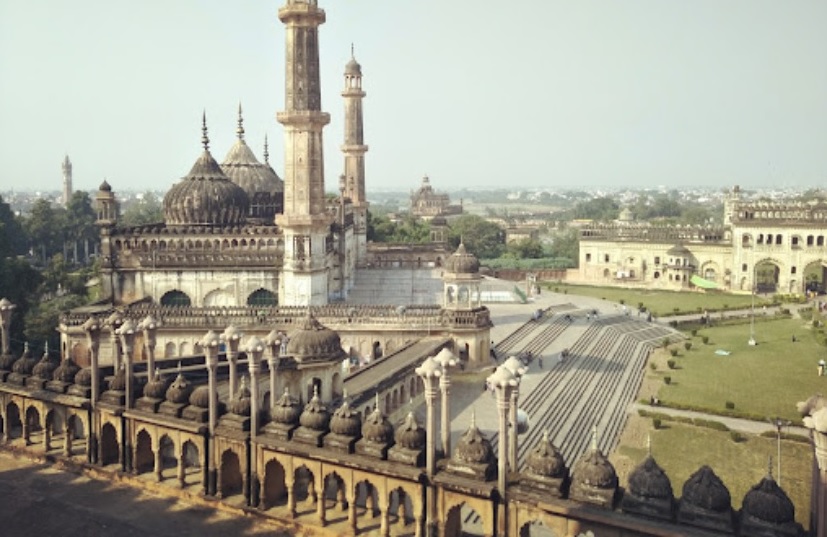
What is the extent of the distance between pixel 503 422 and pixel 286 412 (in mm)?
4150

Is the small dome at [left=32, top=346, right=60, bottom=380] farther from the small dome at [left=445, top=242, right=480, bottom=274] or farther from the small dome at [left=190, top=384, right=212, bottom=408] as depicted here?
the small dome at [left=445, top=242, right=480, bottom=274]

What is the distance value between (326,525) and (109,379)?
Answer: 6.28m

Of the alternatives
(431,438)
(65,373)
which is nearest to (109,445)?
(65,373)

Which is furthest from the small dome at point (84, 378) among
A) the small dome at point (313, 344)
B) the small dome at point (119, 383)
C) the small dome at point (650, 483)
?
the small dome at point (650, 483)

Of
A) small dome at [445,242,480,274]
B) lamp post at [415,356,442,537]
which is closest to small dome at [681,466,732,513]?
lamp post at [415,356,442,537]

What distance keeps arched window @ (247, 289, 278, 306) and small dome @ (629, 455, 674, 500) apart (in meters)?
24.8

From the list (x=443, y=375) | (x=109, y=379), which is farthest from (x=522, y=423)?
(x=109, y=379)

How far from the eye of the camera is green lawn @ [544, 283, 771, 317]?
48250mm

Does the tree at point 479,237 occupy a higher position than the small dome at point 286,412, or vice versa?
the tree at point 479,237

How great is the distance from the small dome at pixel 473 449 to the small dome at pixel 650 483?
7.12ft

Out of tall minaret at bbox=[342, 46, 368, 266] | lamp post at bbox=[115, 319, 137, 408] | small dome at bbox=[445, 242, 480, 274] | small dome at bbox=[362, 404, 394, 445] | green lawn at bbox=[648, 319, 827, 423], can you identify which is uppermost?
tall minaret at bbox=[342, 46, 368, 266]

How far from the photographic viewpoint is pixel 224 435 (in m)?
12.4

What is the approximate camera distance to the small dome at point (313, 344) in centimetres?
1948

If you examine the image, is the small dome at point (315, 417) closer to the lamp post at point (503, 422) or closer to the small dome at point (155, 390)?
the lamp post at point (503, 422)
